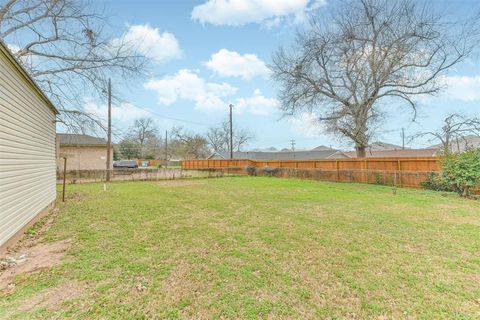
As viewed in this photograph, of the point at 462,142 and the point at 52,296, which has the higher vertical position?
the point at 462,142

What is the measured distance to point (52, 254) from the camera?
12.1 ft

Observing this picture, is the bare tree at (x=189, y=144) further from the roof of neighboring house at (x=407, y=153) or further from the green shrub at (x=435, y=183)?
the green shrub at (x=435, y=183)

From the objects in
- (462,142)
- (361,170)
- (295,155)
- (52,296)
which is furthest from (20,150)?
(295,155)

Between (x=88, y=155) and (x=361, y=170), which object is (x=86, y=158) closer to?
(x=88, y=155)

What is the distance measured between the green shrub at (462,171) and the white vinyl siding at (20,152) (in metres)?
12.7

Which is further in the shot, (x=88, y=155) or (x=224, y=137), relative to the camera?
(x=224, y=137)

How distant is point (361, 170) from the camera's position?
1361 cm

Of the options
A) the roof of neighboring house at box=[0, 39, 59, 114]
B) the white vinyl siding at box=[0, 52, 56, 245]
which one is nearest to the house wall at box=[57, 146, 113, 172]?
the white vinyl siding at box=[0, 52, 56, 245]

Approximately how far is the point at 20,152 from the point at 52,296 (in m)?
3.57

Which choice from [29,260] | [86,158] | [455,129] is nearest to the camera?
[29,260]

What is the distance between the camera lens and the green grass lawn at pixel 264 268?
91.0 inches

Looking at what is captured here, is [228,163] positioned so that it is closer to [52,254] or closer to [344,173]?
[344,173]

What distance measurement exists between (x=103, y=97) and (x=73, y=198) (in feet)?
13.5

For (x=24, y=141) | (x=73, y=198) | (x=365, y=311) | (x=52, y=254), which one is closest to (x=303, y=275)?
(x=365, y=311)
